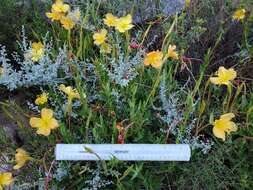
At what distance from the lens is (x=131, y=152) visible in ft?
6.01

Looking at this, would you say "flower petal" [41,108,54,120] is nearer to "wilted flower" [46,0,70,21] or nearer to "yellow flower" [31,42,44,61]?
"yellow flower" [31,42,44,61]

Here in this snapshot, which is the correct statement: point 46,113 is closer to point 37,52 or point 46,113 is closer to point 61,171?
point 61,171

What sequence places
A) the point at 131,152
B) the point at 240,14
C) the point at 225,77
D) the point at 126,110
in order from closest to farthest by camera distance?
the point at 131,152 → the point at 225,77 → the point at 126,110 → the point at 240,14

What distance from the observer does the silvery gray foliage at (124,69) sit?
2121 mm

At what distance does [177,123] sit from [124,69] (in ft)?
1.19

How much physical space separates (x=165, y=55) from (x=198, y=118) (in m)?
0.33

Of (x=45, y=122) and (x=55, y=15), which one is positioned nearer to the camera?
(x=45, y=122)

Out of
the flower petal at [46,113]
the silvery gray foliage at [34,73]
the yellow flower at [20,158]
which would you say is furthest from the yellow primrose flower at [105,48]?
the yellow flower at [20,158]

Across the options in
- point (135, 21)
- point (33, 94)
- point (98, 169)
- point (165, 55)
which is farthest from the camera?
point (135, 21)

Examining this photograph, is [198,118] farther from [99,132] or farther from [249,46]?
[249,46]

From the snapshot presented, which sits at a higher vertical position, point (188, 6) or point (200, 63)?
point (188, 6)

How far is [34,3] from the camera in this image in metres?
2.76

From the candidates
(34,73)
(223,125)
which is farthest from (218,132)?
(34,73)

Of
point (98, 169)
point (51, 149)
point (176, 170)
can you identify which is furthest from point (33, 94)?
point (176, 170)
